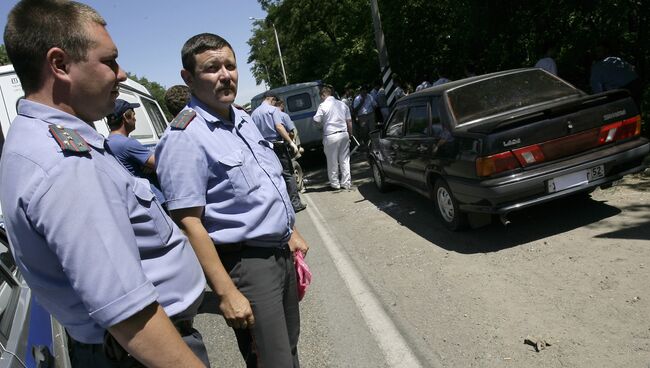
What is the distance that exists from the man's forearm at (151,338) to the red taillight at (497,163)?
150 inches

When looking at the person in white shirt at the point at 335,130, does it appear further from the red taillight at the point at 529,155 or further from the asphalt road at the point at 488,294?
the red taillight at the point at 529,155

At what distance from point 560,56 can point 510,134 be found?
9.66m

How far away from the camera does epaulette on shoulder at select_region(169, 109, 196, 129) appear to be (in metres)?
2.07

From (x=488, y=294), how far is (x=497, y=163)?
50.4 inches

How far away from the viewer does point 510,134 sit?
4.46 meters

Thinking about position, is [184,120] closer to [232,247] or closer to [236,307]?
[232,247]

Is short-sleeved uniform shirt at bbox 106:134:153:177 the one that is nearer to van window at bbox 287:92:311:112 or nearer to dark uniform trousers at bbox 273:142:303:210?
dark uniform trousers at bbox 273:142:303:210

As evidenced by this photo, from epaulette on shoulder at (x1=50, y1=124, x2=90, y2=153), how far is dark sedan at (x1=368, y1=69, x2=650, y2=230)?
389 centimetres

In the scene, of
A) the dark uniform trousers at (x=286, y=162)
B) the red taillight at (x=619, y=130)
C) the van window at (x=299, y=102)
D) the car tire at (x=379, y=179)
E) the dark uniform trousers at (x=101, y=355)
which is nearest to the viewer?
the dark uniform trousers at (x=101, y=355)

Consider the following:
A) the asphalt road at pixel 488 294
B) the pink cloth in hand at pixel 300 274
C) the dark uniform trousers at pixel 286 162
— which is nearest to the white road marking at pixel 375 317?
the asphalt road at pixel 488 294

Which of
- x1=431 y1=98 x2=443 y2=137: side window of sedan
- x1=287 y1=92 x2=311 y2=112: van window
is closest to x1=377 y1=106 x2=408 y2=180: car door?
x1=431 y1=98 x2=443 y2=137: side window of sedan

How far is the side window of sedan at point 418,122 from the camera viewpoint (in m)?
5.84

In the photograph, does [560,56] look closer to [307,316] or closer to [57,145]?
[307,316]

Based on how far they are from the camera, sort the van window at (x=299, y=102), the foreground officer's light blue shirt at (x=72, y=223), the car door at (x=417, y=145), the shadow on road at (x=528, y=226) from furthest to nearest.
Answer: the van window at (x=299, y=102), the car door at (x=417, y=145), the shadow on road at (x=528, y=226), the foreground officer's light blue shirt at (x=72, y=223)
